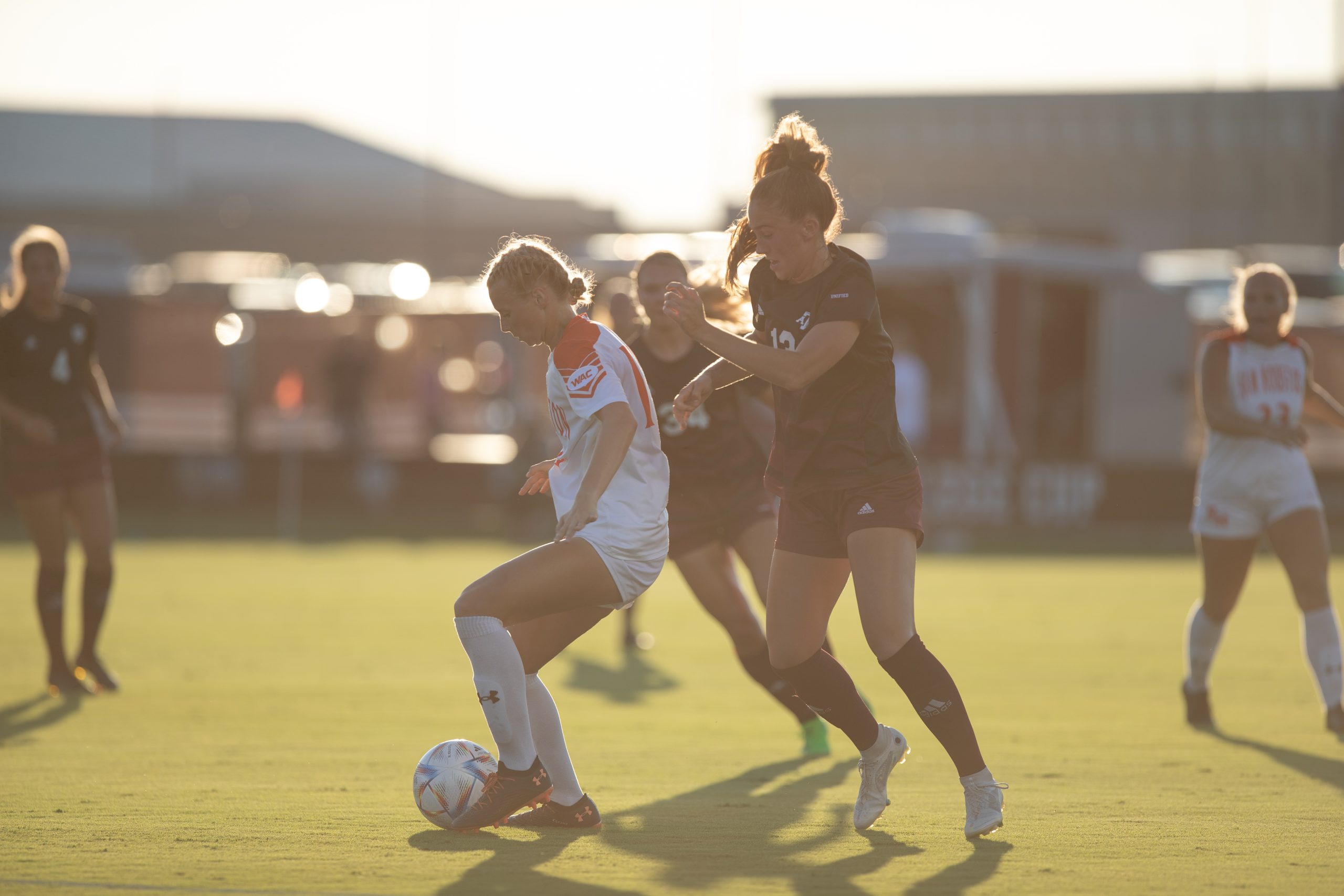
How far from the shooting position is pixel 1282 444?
760 cm

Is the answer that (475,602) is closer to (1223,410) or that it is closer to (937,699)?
(937,699)

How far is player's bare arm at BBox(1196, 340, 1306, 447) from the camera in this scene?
7555 millimetres

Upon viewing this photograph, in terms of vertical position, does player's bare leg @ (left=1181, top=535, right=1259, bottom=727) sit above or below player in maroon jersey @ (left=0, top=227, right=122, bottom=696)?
below

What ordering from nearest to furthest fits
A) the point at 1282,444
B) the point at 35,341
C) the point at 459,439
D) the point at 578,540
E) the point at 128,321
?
the point at 578,540, the point at 1282,444, the point at 35,341, the point at 128,321, the point at 459,439

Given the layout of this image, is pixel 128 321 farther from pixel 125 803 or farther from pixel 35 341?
pixel 125 803

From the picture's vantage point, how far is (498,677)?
5.29 metres

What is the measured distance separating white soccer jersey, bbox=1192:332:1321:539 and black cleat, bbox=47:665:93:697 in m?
5.82

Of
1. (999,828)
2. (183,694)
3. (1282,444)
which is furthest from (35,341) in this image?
(1282,444)

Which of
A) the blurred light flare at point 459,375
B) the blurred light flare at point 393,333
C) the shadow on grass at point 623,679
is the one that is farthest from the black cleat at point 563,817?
the blurred light flare at point 393,333

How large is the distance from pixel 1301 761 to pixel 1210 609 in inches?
39.1

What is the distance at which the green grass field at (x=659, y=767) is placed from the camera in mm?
5012

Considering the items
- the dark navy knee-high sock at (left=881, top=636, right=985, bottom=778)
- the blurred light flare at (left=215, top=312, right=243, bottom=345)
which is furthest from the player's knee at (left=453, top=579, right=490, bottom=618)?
the blurred light flare at (left=215, top=312, right=243, bottom=345)

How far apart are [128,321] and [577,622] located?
23.1m

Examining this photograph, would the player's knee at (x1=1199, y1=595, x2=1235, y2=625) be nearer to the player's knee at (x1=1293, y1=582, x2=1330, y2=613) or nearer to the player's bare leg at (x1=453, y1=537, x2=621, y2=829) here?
the player's knee at (x1=1293, y1=582, x2=1330, y2=613)
